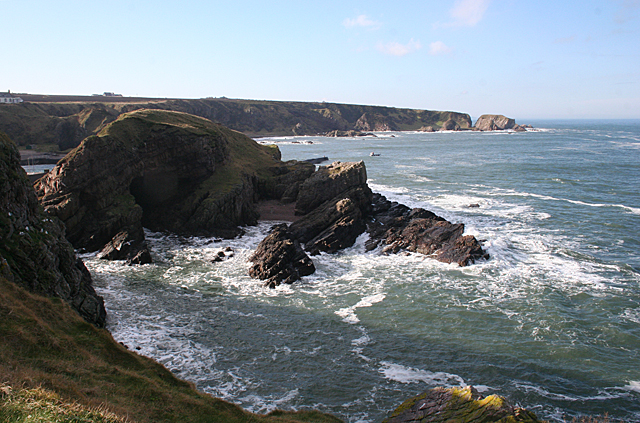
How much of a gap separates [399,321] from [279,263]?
35.6 feet

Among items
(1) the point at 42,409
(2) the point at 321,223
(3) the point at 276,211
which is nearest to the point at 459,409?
(1) the point at 42,409

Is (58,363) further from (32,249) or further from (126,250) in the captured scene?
(126,250)

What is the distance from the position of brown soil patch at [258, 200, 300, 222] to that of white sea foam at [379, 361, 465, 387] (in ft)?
95.3

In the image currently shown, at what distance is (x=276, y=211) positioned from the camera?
168 feet

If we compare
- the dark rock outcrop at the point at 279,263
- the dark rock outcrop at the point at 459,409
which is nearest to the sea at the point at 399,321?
the dark rock outcrop at the point at 279,263

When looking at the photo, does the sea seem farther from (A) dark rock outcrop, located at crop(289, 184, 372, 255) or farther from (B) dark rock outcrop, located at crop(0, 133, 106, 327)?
(B) dark rock outcrop, located at crop(0, 133, 106, 327)

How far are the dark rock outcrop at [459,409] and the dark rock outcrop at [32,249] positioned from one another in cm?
1698

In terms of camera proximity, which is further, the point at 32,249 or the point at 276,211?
the point at 276,211

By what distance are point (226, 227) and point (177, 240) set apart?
5.08 metres

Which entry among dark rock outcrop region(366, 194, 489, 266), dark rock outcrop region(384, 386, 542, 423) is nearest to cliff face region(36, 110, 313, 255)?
dark rock outcrop region(366, 194, 489, 266)

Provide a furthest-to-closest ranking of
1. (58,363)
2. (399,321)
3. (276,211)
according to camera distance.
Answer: (276,211) < (399,321) < (58,363)

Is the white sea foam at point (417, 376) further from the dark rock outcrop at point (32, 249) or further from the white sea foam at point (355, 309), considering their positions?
the dark rock outcrop at point (32, 249)

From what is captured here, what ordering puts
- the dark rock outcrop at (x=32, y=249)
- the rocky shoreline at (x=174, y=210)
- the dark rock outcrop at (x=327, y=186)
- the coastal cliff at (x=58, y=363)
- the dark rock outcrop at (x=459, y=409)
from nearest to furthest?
1. the coastal cliff at (x=58, y=363)
2. the dark rock outcrop at (x=459, y=409)
3. the dark rock outcrop at (x=32, y=249)
4. the rocky shoreline at (x=174, y=210)
5. the dark rock outcrop at (x=327, y=186)

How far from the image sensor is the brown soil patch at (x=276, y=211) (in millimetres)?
48812
